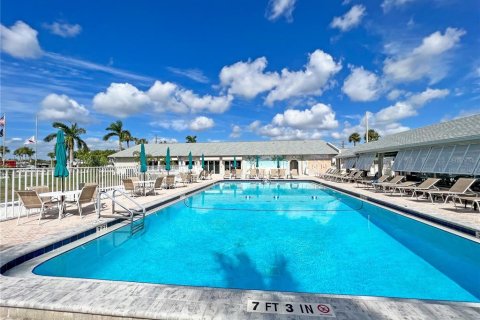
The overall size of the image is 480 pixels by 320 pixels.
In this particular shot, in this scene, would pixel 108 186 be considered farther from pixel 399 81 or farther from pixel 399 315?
pixel 399 81

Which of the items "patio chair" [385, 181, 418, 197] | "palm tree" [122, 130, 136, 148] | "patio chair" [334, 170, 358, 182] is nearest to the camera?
"patio chair" [385, 181, 418, 197]

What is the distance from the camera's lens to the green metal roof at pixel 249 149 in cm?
3316

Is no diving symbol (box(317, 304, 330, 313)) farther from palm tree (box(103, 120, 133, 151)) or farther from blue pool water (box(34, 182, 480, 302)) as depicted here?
palm tree (box(103, 120, 133, 151))

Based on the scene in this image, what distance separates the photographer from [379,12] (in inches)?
500

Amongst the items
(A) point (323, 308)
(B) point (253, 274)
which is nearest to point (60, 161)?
(B) point (253, 274)

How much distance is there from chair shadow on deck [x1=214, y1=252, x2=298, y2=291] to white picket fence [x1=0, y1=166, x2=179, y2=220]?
5586 millimetres

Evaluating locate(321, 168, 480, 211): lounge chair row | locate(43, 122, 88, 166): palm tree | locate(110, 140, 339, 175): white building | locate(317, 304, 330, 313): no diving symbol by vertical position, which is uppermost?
locate(43, 122, 88, 166): palm tree

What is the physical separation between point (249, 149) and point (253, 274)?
3062 cm

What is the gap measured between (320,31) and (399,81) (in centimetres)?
1085

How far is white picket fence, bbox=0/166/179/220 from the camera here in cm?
714

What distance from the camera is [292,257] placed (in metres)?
5.26

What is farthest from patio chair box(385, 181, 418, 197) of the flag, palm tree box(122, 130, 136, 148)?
palm tree box(122, 130, 136, 148)

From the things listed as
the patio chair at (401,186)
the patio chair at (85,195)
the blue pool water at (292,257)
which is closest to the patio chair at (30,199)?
the patio chair at (85,195)

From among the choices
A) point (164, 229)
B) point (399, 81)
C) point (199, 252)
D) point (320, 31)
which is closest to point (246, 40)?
point (320, 31)
